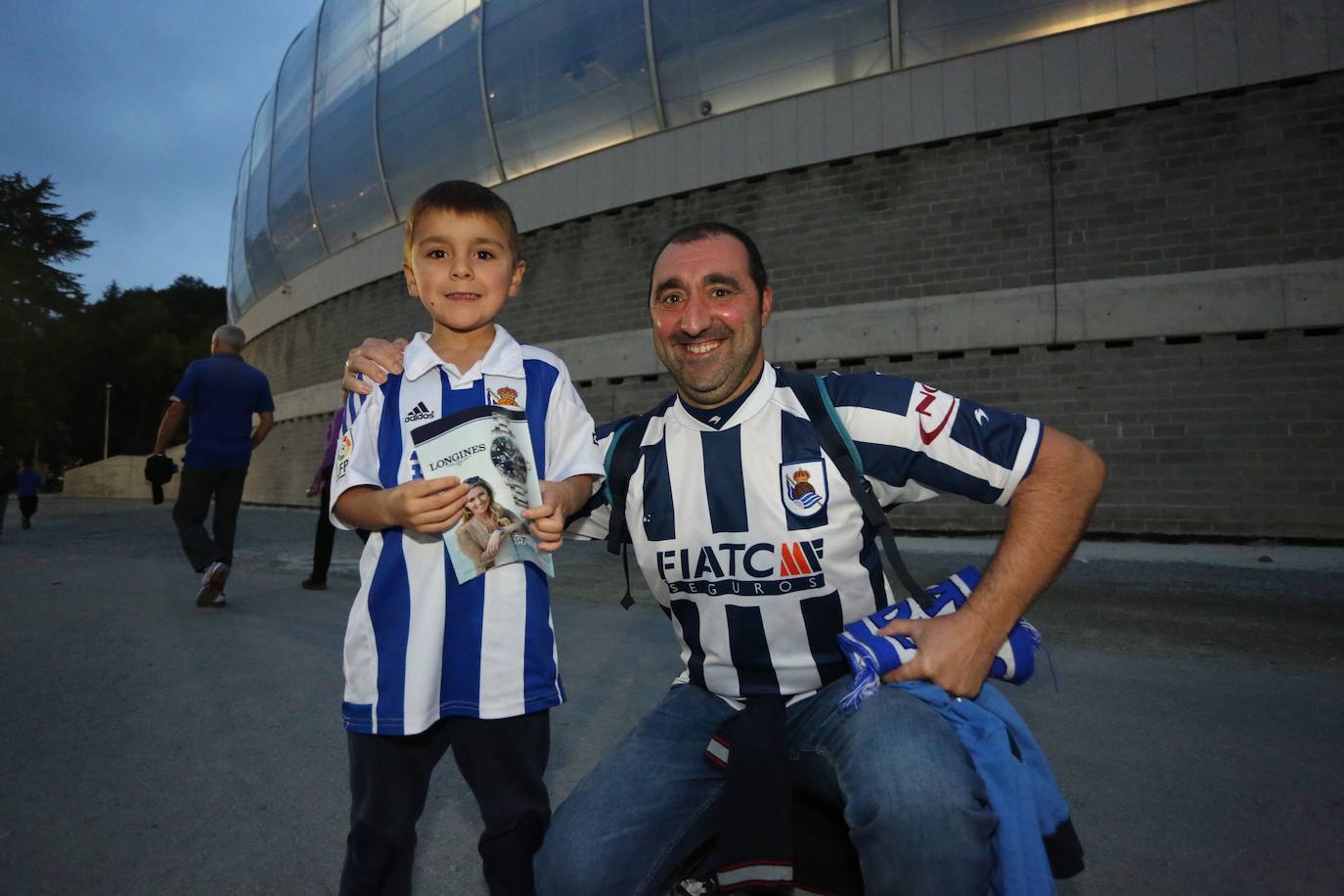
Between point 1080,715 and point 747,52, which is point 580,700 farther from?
point 747,52

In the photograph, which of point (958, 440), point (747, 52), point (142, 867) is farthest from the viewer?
point (747, 52)

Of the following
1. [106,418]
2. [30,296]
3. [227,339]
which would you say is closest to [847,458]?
[227,339]

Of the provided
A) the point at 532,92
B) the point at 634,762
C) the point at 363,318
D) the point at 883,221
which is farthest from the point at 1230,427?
the point at 363,318

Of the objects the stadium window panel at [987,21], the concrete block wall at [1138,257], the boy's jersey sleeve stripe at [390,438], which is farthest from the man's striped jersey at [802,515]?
the stadium window panel at [987,21]

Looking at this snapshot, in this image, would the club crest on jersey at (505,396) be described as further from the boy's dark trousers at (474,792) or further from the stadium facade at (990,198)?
the stadium facade at (990,198)

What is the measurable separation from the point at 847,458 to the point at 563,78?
37.9ft

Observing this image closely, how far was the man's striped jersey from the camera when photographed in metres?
1.67

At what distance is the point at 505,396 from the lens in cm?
174

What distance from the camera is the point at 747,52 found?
392 inches

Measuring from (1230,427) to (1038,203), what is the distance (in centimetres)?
335

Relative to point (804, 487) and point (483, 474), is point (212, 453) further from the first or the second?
point (804, 487)

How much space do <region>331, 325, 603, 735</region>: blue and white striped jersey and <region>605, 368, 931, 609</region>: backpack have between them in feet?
0.49

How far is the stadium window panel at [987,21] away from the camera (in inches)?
334

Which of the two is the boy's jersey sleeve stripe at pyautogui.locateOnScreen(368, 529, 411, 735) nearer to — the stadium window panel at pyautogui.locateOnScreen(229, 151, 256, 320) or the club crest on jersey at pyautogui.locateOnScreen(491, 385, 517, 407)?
the club crest on jersey at pyautogui.locateOnScreen(491, 385, 517, 407)
